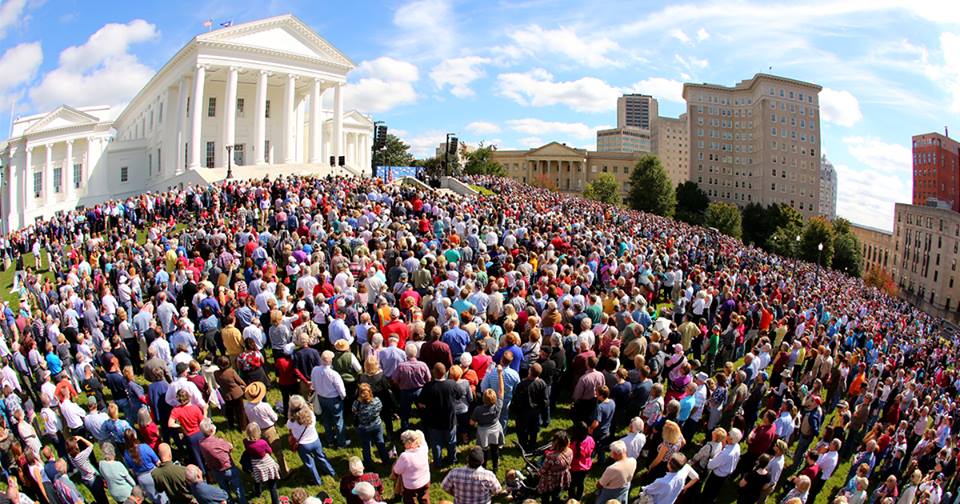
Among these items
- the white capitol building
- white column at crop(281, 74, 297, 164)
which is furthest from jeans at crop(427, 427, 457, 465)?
white column at crop(281, 74, 297, 164)

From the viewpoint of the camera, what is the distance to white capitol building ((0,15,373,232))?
46.9 m

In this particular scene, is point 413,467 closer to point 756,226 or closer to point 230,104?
point 230,104

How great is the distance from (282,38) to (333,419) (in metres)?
47.5

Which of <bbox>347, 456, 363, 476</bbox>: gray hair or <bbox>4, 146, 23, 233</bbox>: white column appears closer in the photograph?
<bbox>347, 456, 363, 476</bbox>: gray hair

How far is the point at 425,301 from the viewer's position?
12344 millimetres

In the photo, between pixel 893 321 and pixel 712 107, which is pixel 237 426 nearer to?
pixel 893 321

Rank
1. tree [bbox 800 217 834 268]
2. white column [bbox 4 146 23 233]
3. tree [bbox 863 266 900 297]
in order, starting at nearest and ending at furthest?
white column [bbox 4 146 23 233], tree [bbox 800 217 834 268], tree [bbox 863 266 900 297]

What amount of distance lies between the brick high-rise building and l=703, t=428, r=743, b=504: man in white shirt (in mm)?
126050

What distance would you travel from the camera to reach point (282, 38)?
50.0 meters

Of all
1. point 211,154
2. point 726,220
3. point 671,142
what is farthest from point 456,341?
point 671,142

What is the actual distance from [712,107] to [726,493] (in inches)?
5083

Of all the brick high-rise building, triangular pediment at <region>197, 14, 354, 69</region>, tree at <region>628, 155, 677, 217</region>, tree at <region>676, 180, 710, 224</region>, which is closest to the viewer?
triangular pediment at <region>197, 14, 354, 69</region>

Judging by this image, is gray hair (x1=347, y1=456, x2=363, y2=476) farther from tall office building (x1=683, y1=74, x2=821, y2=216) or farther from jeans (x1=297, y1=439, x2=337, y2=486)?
tall office building (x1=683, y1=74, x2=821, y2=216)

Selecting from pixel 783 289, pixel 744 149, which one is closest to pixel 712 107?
pixel 744 149
